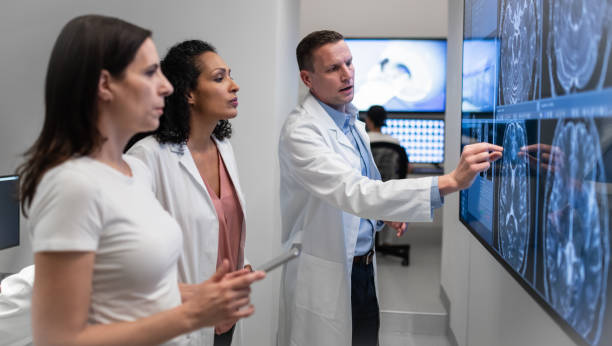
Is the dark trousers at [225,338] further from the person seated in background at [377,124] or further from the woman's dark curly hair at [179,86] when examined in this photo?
the person seated in background at [377,124]

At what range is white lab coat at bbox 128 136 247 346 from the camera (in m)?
1.61

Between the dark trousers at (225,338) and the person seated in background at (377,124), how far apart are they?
10.2 feet

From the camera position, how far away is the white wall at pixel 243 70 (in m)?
2.71

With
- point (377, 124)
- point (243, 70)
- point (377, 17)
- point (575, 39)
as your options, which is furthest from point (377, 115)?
point (575, 39)

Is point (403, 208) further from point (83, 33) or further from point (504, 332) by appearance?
point (83, 33)

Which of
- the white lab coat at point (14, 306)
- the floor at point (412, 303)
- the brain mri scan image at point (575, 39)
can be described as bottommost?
the floor at point (412, 303)

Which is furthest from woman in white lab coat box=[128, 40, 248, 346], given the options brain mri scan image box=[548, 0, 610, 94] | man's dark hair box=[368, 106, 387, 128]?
man's dark hair box=[368, 106, 387, 128]

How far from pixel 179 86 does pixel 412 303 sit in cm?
261

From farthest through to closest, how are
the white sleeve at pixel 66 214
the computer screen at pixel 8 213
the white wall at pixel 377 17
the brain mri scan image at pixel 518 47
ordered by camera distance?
1. the white wall at pixel 377 17
2. the computer screen at pixel 8 213
3. the brain mri scan image at pixel 518 47
4. the white sleeve at pixel 66 214

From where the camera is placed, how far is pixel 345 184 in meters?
1.67

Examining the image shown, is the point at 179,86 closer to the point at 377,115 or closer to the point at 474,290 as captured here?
the point at 474,290

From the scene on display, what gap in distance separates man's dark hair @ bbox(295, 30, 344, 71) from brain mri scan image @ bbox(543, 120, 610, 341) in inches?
37.0

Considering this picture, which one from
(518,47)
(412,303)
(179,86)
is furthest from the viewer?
(412,303)

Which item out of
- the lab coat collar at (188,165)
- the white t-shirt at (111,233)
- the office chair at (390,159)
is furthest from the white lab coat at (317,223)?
the office chair at (390,159)
